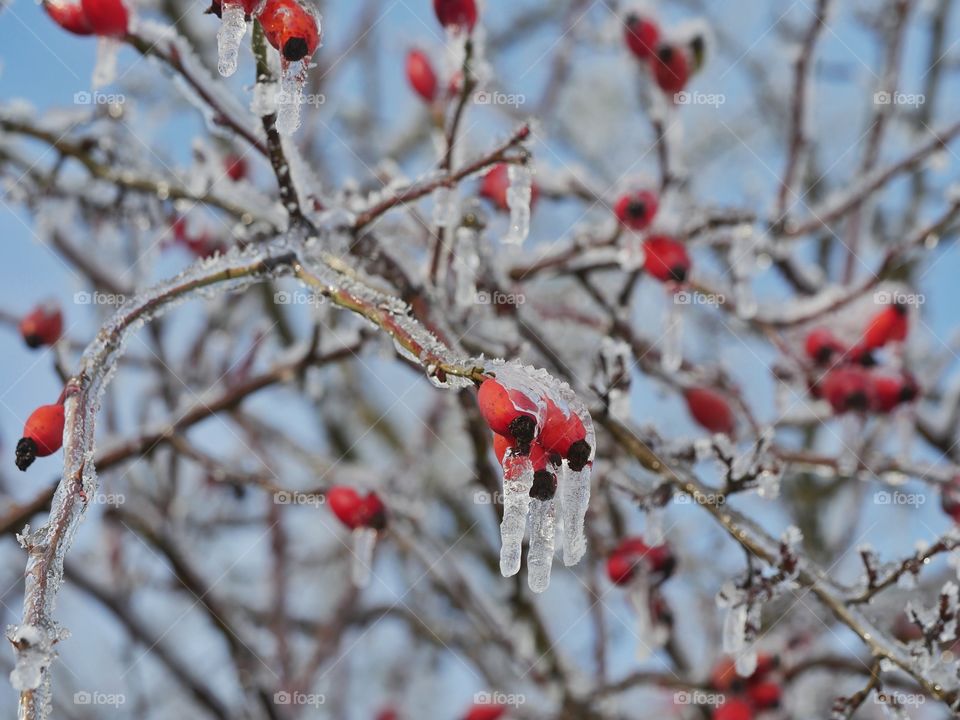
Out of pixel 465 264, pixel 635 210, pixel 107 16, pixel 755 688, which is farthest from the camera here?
pixel 755 688

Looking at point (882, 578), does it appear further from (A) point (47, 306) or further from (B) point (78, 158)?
(B) point (78, 158)

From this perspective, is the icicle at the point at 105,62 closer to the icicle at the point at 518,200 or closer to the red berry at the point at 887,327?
the icicle at the point at 518,200

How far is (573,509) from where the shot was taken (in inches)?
49.8

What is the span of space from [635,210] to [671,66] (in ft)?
1.70

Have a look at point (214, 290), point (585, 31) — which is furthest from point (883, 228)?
point (214, 290)

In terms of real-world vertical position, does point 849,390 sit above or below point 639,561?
above

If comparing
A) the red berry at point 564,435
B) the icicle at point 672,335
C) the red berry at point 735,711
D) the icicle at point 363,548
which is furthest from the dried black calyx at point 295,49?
the red berry at point 735,711

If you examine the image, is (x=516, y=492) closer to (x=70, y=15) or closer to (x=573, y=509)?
(x=573, y=509)

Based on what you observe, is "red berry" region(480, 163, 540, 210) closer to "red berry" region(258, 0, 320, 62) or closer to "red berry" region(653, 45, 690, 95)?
"red berry" region(653, 45, 690, 95)

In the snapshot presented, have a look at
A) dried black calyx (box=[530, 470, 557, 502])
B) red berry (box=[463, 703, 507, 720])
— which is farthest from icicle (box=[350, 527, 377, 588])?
dried black calyx (box=[530, 470, 557, 502])

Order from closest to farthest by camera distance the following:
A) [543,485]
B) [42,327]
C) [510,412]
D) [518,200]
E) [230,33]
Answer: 1. [510,412]
2. [543,485]
3. [230,33]
4. [518,200]
5. [42,327]

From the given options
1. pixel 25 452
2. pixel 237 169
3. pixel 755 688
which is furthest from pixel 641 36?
pixel 25 452

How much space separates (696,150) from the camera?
6918 mm

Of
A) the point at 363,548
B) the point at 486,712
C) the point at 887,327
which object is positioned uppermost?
the point at 887,327
